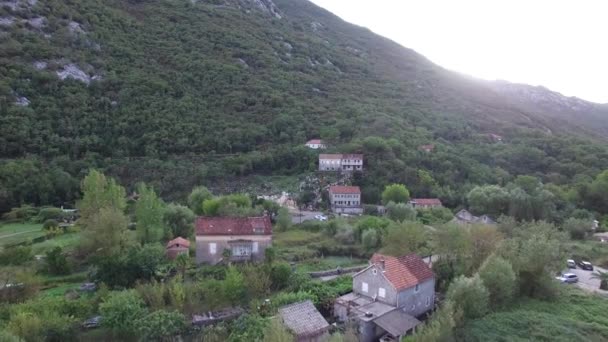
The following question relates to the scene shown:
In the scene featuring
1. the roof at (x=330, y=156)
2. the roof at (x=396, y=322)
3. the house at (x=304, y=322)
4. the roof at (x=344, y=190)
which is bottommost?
the roof at (x=344, y=190)

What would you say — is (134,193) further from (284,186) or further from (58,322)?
(58,322)

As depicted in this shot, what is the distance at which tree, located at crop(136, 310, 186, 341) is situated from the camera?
20763 millimetres

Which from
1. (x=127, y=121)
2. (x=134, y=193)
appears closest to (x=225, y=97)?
(x=127, y=121)

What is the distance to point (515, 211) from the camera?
51.1 metres

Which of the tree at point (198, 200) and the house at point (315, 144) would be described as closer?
the tree at point (198, 200)

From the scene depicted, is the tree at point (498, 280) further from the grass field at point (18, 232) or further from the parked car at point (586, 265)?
the grass field at point (18, 232)

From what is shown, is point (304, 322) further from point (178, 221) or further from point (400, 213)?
point (400, 213)

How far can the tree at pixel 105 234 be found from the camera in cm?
3100

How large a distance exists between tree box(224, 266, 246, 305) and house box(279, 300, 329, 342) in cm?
313

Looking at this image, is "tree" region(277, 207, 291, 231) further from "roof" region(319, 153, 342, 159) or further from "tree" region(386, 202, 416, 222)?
"roof" region(319, 153, 342, 159)

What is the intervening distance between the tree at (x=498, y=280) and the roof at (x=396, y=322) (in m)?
5.72

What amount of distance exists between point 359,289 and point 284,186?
117 ft

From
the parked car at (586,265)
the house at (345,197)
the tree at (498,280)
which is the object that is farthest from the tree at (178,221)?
the parked car at (586,265)

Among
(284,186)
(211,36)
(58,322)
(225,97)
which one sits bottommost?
(284,186)
